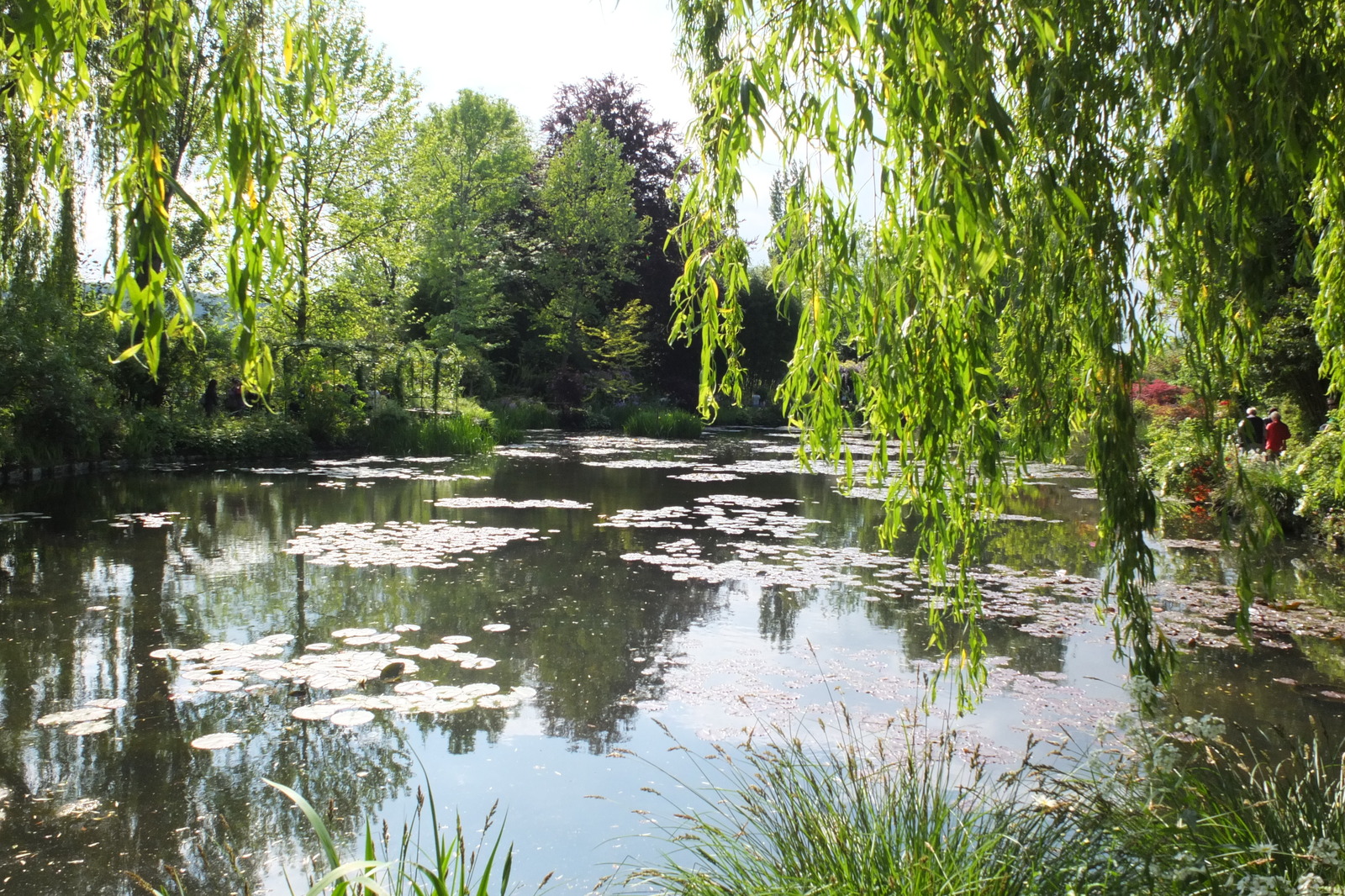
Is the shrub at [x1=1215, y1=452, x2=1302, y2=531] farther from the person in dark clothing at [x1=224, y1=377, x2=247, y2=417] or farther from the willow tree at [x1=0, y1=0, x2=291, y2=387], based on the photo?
the person in dark clothing at [x1=224, y1=377, x2=247, y2=417]

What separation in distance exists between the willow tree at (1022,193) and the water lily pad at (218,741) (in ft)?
8.69

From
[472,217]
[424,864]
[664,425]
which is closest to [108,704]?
[424,864]

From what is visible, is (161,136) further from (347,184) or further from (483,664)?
(347,184)

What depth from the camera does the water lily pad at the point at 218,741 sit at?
3.64 m

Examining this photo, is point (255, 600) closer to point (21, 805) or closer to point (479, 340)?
point (21, 805)

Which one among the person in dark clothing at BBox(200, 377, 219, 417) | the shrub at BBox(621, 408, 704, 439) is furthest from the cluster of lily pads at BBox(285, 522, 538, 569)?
the shrub at BBox(621, 408, 704, 439)

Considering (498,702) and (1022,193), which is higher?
(1022,193)

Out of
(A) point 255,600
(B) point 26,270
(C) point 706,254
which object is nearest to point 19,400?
(B) point 26,270

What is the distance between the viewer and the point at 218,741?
3.69 meters

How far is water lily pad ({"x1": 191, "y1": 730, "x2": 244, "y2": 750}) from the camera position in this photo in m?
3.64

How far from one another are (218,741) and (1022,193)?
3.63 m

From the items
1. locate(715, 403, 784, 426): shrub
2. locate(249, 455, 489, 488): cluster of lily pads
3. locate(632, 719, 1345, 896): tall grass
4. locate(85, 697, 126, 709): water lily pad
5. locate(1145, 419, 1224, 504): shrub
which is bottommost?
locate(85, 697, 126, 709): water lily pad

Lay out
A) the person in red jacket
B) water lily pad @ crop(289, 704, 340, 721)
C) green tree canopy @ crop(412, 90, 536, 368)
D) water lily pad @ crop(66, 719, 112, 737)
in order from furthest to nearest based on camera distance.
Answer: green tree canopy @ crop(412, 90, 536, 368) → the person in red jacket → water lily pad @ crop(289, 704, 340, 721) → water lily pad @ crop(66, 719, 112, 737)

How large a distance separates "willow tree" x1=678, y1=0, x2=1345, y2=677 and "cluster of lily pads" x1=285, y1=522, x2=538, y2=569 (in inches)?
217
